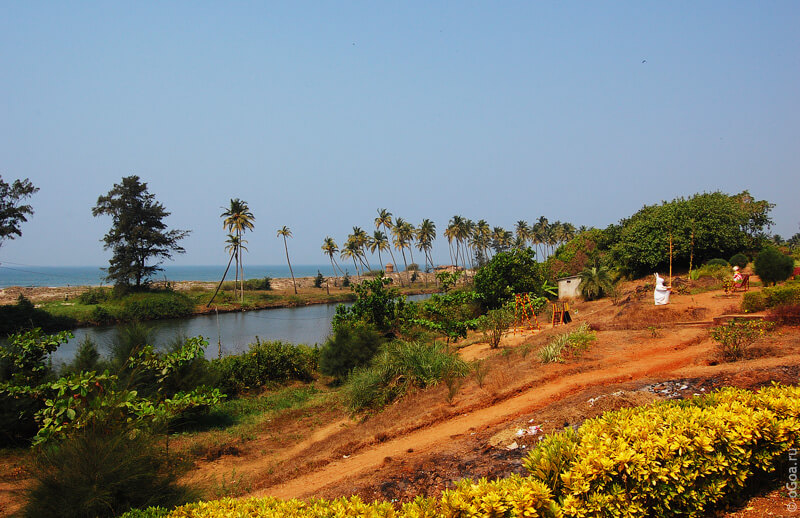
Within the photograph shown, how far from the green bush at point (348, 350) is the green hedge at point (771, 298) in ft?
36.4

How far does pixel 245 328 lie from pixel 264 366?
87.6ft

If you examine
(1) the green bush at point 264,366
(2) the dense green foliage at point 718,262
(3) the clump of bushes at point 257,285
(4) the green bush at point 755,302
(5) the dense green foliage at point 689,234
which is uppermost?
(5) the dense green foliage at point 689,234

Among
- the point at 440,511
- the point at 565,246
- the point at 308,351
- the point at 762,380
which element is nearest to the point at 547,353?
the point at 762,380

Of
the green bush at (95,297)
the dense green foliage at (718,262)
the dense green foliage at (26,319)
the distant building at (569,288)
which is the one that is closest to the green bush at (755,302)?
the dense green foliage at (718,262)

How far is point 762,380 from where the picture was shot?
234 inches

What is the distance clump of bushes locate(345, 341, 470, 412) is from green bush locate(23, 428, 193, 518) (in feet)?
21.6

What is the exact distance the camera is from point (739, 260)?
82.3ft

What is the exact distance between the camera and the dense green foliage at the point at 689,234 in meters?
26.7

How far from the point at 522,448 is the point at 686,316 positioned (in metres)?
11.4

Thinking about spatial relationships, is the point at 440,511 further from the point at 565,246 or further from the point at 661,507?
the point at 565,246

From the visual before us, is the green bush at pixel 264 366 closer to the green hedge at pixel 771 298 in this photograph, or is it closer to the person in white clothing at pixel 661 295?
the person in white clothing at pixel 661 295

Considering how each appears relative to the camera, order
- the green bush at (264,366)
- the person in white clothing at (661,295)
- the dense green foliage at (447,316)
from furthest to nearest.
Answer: the dense green foliage at (447,316) → the person in white clothing at (661,295) → the green bush at (264,366)

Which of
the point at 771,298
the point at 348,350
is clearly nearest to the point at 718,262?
the point at 771,298

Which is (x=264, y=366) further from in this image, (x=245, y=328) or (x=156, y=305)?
(x=156, y=305)
